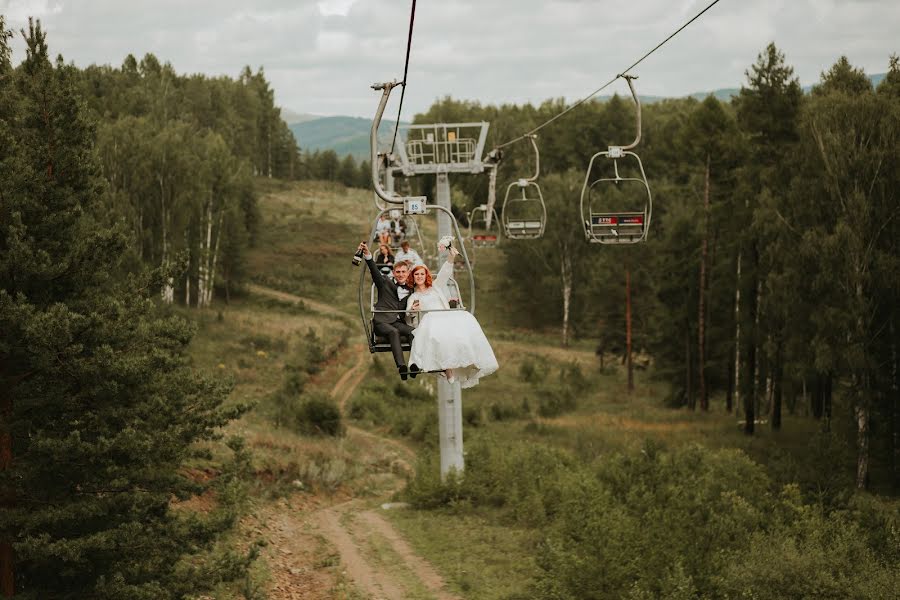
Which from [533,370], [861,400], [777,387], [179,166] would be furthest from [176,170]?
[861,400]

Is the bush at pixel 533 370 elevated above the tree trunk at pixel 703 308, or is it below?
below

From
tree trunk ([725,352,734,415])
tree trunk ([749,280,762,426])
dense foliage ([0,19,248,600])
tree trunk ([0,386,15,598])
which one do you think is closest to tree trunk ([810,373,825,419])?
tree trunk ([725,352,734,415])

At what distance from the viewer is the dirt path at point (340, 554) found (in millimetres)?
17531

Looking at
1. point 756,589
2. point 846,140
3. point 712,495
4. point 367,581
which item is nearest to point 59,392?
point 367,581

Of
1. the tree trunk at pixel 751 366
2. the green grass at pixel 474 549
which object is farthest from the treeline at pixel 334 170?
the green grass at pixel 474 549

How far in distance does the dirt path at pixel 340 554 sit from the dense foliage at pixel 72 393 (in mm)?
3458

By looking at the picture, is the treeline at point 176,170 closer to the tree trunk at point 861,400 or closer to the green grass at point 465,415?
the green grass at point 465,415

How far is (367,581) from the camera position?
18.0 meters

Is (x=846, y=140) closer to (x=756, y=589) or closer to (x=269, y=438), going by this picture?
(x=756, y=589)

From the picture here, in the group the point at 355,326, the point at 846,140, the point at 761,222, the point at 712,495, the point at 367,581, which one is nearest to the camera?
the point at 367,581

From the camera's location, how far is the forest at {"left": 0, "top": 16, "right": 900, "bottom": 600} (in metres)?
13.5

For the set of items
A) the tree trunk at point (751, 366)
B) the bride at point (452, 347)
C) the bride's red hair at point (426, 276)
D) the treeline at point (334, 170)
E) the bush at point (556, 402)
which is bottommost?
the bush at point (556, 402)

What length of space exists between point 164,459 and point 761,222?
74.3 ft

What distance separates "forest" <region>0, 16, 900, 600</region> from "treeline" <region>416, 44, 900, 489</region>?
10 cm
